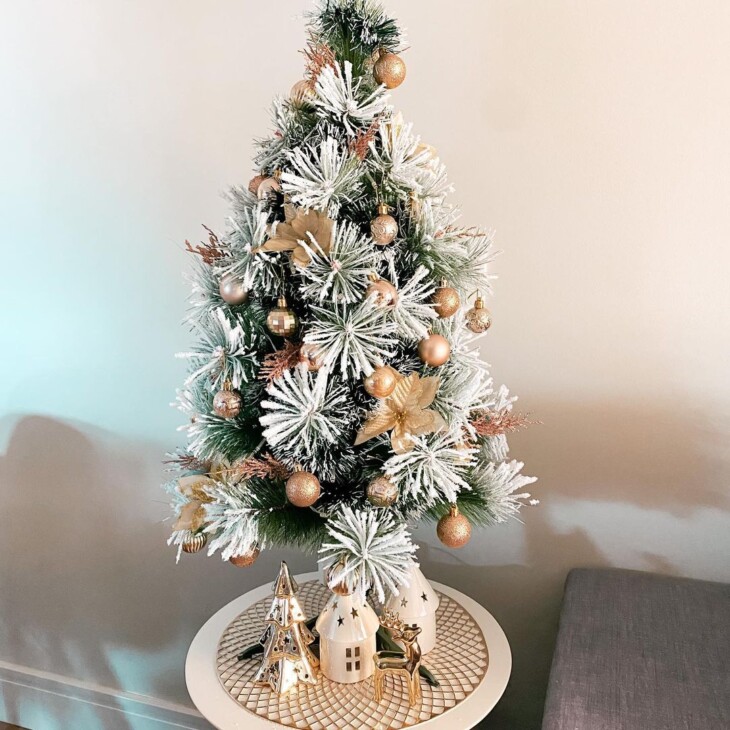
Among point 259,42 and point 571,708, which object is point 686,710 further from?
point 259,42

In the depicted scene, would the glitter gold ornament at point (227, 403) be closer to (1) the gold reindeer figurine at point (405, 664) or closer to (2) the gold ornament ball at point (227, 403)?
(2) the gold ornament ball at point (227, 403)

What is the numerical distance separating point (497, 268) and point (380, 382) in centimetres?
46

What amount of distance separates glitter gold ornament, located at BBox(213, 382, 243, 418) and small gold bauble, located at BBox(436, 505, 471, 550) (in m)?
0.29

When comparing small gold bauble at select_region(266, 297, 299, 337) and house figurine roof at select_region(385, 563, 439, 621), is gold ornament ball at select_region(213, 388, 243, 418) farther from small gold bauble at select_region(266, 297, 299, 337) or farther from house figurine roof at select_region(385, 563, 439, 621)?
house figurine roof at select_region(385, 563, 439, 621)

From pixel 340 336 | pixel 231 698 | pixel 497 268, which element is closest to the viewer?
pixel 340 336

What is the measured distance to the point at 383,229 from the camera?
2.44 feet

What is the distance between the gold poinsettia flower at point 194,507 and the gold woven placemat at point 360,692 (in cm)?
21

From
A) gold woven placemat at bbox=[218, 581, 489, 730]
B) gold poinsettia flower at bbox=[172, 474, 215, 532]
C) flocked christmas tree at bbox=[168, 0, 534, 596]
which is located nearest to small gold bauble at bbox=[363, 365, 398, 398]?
flocked christmas tree at bbox=[168, 0, 534, 596]

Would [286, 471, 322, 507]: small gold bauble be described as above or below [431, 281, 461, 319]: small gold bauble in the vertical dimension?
below

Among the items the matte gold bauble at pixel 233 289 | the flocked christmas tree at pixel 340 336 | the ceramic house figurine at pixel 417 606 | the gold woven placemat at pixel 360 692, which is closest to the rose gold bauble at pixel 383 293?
the flocked christmas tree at pixel 340 336

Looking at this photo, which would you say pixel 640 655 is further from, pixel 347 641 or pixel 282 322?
pixel 282 322

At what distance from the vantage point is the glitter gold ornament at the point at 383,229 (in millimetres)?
746

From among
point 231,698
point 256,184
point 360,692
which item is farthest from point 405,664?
point 256,184

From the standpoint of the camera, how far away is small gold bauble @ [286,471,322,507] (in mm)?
748
